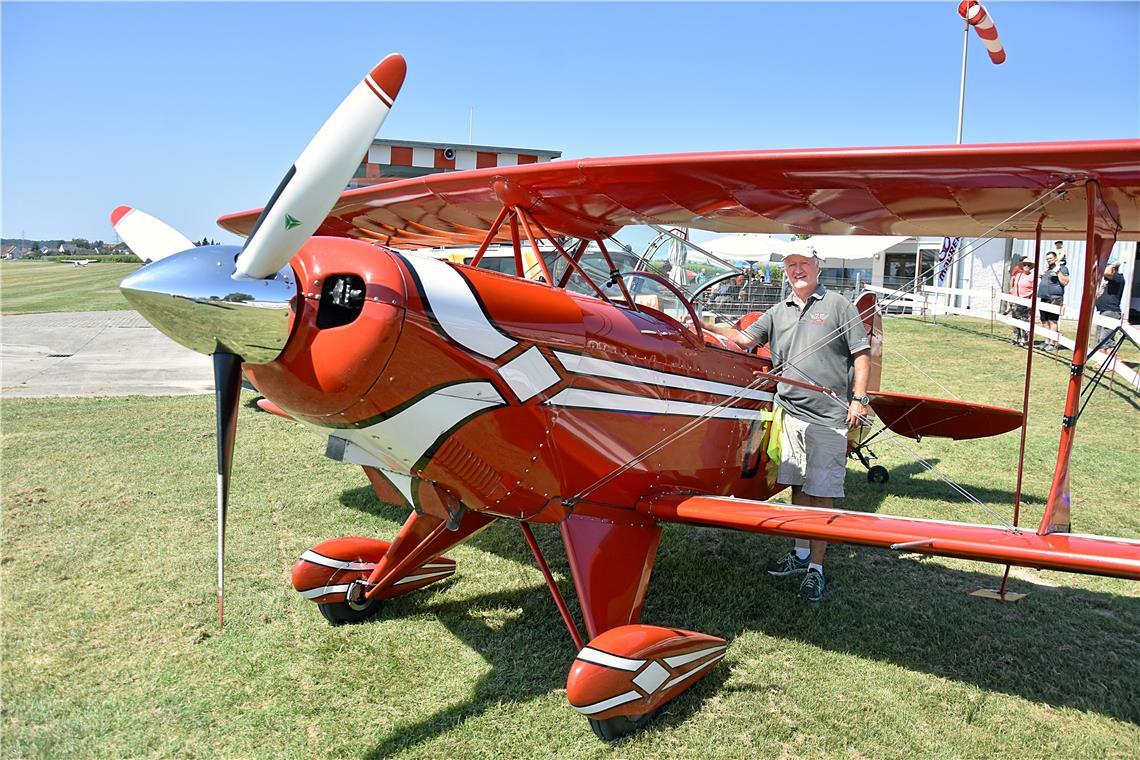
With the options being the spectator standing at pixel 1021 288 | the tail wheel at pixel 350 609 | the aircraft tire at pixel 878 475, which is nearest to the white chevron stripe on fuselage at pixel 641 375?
the tail wheel at pixel 350 609

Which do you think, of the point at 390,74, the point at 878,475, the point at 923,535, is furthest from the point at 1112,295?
the point at 390,74

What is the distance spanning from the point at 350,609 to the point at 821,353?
3.20m

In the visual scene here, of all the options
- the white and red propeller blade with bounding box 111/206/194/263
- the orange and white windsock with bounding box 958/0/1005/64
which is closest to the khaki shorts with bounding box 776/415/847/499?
the white and red propeller blade with bounding box 111/206/194/263

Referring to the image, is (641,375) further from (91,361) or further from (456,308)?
(91,361)

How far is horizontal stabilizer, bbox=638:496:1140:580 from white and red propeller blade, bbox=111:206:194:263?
98.7 inches

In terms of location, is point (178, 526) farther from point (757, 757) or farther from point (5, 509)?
point (757, 757)

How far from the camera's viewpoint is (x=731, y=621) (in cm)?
427

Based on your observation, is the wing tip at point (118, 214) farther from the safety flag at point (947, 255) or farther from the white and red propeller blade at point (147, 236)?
the safety flag at point (947, 255)

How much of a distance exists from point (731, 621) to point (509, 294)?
2404 mm

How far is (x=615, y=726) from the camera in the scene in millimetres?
3146

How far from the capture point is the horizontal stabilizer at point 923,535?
9.68 ft

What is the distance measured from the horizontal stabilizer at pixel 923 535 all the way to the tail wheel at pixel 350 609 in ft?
5.46

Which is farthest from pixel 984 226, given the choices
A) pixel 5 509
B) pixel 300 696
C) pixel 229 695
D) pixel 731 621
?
pixel 5 509

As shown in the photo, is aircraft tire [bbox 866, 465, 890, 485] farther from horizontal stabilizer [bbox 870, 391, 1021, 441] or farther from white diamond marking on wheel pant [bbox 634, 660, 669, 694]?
white diamond marking on wheel pant [bbox 634, 660, 669, 694]
